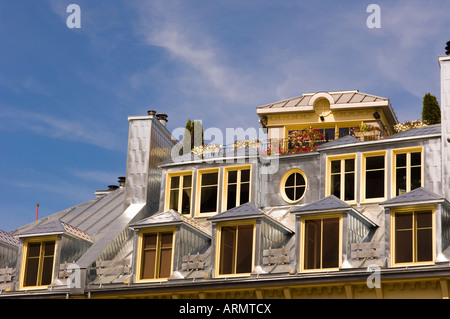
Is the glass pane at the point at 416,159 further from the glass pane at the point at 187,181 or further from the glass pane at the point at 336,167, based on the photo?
the glass pane at the point at 187,181

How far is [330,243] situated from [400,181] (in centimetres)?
438

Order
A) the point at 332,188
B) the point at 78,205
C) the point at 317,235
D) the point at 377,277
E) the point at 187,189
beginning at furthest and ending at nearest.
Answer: the point at 78,205
the point at 187,189
the point at 332,188
the point at 317,235
the point at 377,277

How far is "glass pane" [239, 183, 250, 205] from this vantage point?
142ft

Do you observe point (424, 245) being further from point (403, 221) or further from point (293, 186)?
point (293, 186)

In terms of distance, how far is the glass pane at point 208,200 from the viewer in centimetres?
4406

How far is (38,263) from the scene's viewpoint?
1705 inches

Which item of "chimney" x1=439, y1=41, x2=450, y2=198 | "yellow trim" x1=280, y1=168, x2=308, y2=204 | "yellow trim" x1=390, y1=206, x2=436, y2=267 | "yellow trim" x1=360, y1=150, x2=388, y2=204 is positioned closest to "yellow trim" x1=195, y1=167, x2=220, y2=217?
"yellow trim" x1=280, y1=168, x2=308, y2=204

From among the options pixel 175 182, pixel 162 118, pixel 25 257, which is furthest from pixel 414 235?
pixel 162 118

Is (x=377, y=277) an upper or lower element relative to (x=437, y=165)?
lower

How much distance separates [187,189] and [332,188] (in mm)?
6846
